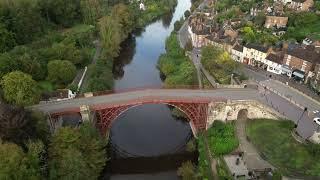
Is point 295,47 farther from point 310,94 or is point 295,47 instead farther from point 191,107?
point 191,107

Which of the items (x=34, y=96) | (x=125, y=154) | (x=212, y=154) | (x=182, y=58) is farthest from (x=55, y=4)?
(x=212, y=154)

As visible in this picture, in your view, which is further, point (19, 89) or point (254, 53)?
point (254, 53)

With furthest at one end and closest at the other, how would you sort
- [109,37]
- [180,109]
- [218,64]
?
1. [109,37]
2. [218,64]
3. [180,109]

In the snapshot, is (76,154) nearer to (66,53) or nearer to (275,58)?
(66,53)

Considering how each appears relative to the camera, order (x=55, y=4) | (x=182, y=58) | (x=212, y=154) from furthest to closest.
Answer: (x=55, y=4) < (x=182, y=58) < (x=212, y=154)

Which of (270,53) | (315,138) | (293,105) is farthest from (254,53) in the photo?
(315,138)
